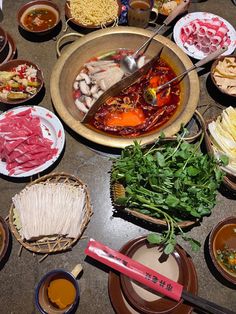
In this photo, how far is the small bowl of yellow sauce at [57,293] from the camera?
2.66 metres

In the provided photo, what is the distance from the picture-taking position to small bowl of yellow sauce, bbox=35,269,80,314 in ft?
8.71

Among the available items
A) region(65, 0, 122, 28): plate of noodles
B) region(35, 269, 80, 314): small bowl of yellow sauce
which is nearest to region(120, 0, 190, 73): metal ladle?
region(65, 0, 122, 28): plate of noodles

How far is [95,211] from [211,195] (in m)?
1.16

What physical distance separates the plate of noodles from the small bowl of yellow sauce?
300 centimetres

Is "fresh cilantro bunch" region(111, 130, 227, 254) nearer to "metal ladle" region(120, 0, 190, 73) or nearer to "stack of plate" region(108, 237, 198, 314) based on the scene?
"stack of plate" region(108, 237, 198, 314)

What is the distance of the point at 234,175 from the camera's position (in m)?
3.01

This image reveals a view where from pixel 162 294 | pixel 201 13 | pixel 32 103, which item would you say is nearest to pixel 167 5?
pixel 201 13

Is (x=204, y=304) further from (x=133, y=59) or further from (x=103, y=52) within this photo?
(x=103, y=52)

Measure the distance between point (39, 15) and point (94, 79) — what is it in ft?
4.49

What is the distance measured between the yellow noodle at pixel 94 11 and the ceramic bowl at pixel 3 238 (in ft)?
8.87

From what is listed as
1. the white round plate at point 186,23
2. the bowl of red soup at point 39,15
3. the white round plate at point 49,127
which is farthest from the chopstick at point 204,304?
the bowl of red soup at point 39,15

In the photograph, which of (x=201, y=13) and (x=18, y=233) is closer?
(x=18, y=233)

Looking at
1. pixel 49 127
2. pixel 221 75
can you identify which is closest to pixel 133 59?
pixel 221 75

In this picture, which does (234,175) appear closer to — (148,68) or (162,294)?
(162,294)
